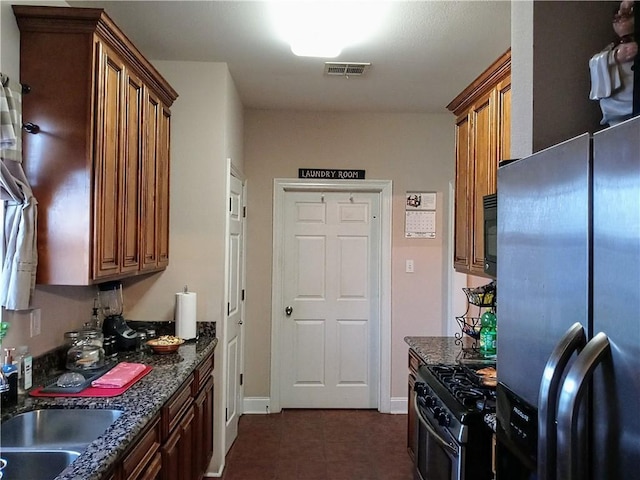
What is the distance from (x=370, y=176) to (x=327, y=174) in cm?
39

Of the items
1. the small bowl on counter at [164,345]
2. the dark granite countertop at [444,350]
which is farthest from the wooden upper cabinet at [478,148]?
the small bowl on counter at [164,345]

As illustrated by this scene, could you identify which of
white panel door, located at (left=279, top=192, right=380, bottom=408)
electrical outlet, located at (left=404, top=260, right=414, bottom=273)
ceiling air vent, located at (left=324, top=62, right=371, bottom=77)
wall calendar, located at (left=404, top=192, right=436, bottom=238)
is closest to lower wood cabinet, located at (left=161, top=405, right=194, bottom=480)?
white panel door, located at (left=279, top=192, right=380, bottom=408)

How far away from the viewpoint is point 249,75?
3.32 m

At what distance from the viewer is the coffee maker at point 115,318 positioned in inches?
106

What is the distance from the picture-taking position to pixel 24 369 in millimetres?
1939

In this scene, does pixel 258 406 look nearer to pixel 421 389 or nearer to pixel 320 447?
pixel 320 447

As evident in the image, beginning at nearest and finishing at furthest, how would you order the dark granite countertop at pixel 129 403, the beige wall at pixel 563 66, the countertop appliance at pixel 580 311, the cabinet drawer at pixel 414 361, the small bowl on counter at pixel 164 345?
the countertop appliance at pixel 580 311
the beige wall at pixel 563 66
the dark granite countertop at pixel 129 403
the small bowl on counter at pixel 164 345
the cabinet drawer at pixel 414 361

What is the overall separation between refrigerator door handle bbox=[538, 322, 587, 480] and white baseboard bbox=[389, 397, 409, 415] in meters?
3.60

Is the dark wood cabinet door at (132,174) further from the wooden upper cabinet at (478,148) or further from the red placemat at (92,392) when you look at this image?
the wooden upper cabinet at (478,148)

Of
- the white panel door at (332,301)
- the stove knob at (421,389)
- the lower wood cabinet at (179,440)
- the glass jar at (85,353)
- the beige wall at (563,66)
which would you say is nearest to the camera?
the beige wall at (563,66)

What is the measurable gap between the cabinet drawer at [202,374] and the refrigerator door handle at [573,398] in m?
2.13

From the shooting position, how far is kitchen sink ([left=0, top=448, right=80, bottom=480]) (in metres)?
1.54

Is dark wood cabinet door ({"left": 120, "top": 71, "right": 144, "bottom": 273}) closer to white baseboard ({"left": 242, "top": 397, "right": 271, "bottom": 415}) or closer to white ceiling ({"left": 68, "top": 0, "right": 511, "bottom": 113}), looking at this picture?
white ceiling ({"left": 68, "top": 0, "right": 511, "bottom": 113})

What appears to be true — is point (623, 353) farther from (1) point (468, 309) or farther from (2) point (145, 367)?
(1) point (468, 309)
